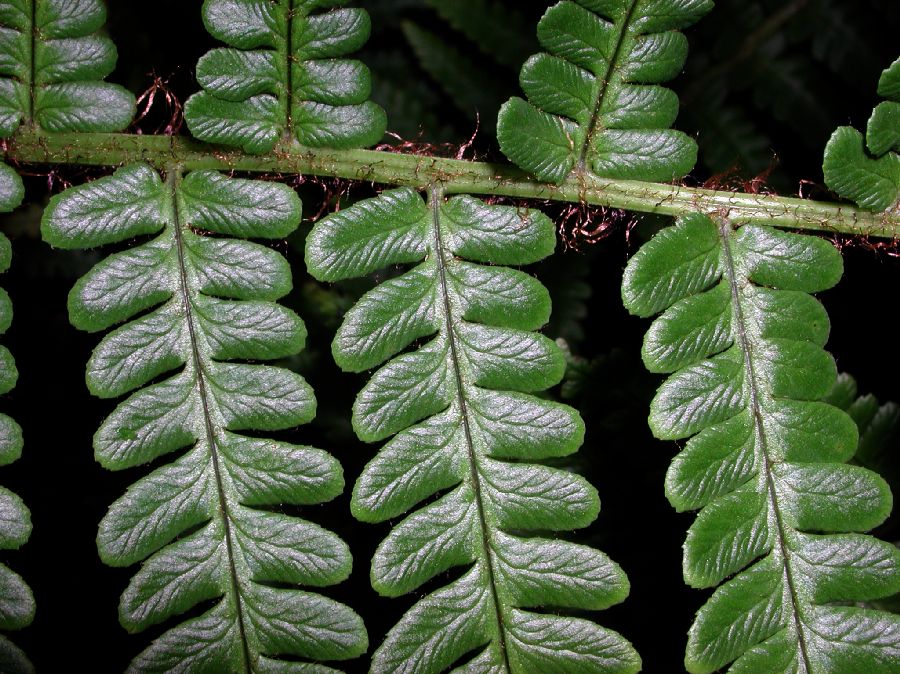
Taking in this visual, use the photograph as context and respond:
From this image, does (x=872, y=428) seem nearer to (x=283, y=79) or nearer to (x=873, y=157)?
(x=873, y=157)

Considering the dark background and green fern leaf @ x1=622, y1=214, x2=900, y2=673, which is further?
the dark background

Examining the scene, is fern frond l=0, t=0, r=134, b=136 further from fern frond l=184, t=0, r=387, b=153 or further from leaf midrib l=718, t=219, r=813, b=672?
leaf midrib l=718, t=219, r=813, b=672

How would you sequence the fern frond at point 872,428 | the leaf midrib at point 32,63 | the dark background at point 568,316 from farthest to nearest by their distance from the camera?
1. the dark background at point 568,316
2. the fern frond at point 872,428
3. the leaf midrib at point 32,63

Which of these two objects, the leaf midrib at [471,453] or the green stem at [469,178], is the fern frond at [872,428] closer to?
the green stem at [469,178]

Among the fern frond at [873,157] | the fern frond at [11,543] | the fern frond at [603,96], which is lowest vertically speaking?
the fern frond at [11,543]

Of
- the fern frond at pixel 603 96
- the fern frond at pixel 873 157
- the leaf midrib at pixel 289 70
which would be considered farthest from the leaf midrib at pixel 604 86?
the leaf midrib at pixel 289 70

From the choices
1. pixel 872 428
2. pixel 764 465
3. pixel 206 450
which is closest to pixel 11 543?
pixel 206 450

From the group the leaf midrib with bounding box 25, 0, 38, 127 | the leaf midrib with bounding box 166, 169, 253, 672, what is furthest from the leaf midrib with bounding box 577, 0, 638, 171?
the leaf midrib with bounding box 25, 0, 38, 127
